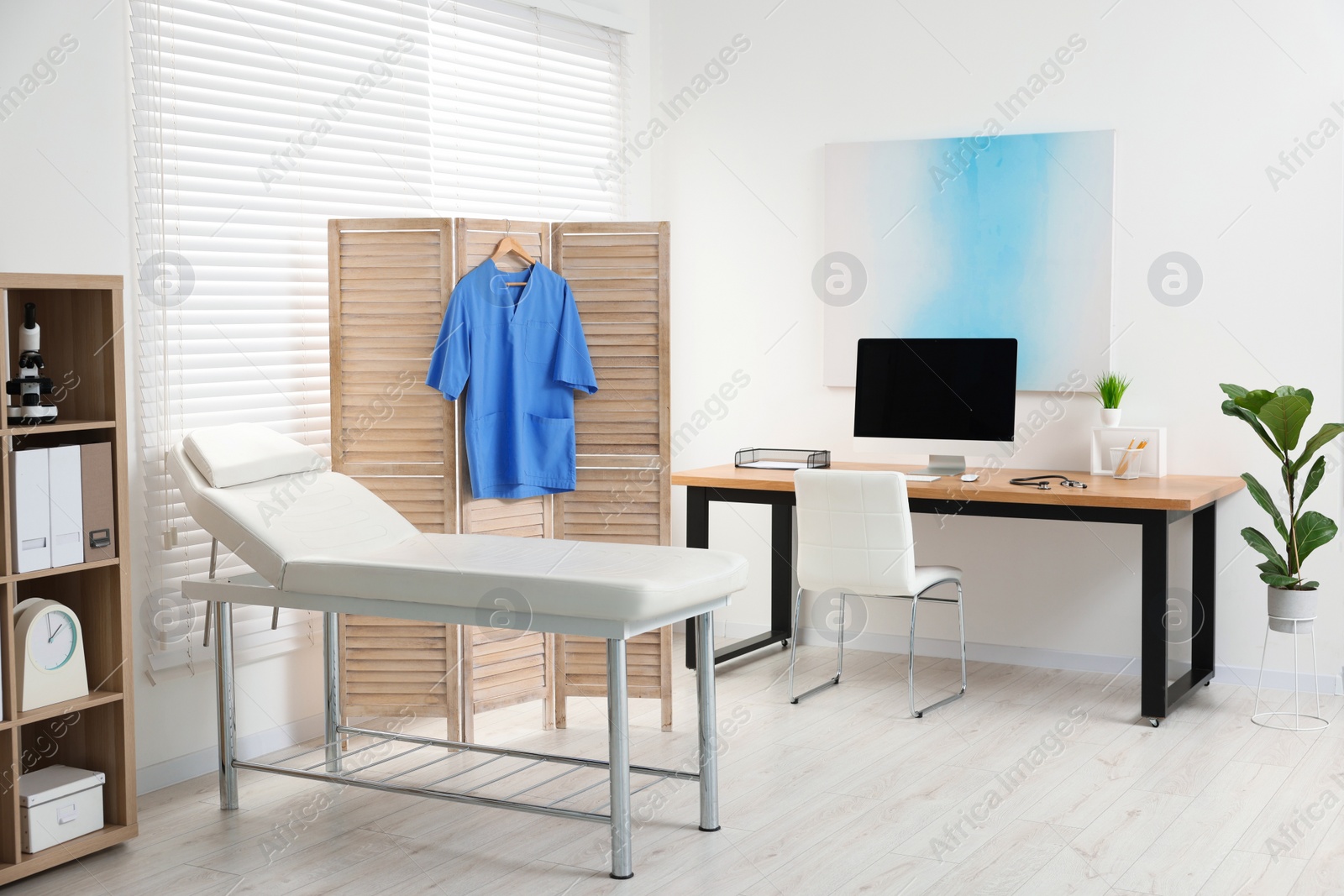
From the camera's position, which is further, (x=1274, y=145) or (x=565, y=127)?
(x=565, y=127)

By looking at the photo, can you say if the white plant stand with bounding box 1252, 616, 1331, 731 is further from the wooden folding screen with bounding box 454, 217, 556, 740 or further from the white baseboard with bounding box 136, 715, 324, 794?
the white baseboard with bounding box 136, 715, 324, 794

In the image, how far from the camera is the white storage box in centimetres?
291

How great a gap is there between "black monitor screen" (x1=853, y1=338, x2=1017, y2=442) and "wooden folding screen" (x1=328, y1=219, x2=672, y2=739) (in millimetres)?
1063

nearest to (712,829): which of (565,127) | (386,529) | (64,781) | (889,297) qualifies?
(386,529)

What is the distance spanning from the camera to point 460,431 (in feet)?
12.7

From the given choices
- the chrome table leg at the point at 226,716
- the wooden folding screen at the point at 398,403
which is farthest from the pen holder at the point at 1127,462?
the chrome table leg at the point at 226,716

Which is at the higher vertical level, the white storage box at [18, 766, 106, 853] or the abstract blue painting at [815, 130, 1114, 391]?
the abstract blue painting at [815, 130, 1114, 391]

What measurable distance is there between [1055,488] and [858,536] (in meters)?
0.67

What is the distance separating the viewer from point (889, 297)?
16.3 feet

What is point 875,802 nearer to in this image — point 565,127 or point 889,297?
point 889,297

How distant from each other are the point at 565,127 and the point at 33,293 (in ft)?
7.91

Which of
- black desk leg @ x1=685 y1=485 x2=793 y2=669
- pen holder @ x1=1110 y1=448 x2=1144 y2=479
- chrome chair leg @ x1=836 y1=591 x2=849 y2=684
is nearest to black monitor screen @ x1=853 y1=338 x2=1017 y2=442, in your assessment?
pen holder @ x1=1110 y1=448 x2=1144 y2=479

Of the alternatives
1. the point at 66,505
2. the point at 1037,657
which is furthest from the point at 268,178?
the point at 1037,657

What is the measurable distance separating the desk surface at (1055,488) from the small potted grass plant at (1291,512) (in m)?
0.21
